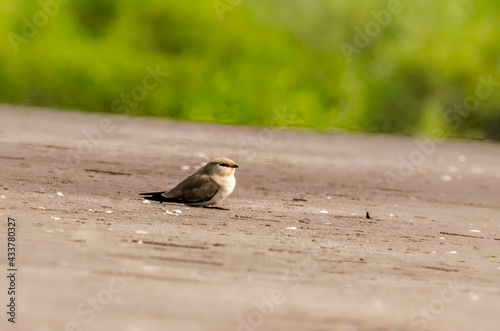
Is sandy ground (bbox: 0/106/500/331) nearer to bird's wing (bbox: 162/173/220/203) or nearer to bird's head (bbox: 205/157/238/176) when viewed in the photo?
bird's wing (bbox: 162/173/220/203)

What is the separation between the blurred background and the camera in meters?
29.2

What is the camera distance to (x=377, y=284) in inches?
332

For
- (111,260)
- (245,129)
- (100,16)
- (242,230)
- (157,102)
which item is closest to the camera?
(111,260)

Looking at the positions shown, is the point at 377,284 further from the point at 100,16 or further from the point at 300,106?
the point at 100,16

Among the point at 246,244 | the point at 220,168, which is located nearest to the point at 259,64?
the point at 220,168

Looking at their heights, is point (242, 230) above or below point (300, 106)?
below

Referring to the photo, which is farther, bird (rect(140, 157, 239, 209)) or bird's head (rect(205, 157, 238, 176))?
bird's head (rect(205, 157, 238, 176))

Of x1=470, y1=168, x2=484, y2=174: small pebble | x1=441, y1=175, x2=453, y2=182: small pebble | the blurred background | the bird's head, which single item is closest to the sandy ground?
x1=441, y1=175, x2=453, y2=182: small pebble

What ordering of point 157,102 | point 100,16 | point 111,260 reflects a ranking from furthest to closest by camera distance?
point 100,16 < point 157,102 < point 111,260

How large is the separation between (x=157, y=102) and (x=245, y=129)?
10.3ft

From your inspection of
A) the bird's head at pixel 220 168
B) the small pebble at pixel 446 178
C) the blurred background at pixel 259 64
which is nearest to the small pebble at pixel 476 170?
the small pebble at pixel 446 178

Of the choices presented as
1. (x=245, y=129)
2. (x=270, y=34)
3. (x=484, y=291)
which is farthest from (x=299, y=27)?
(x=484, y=291)

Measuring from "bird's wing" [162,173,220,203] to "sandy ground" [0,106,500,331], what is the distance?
0.45ft

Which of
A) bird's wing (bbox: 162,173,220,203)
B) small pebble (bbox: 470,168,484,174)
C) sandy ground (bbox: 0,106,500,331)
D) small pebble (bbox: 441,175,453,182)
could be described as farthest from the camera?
small pebble (bbox: 470,168,484,174)
